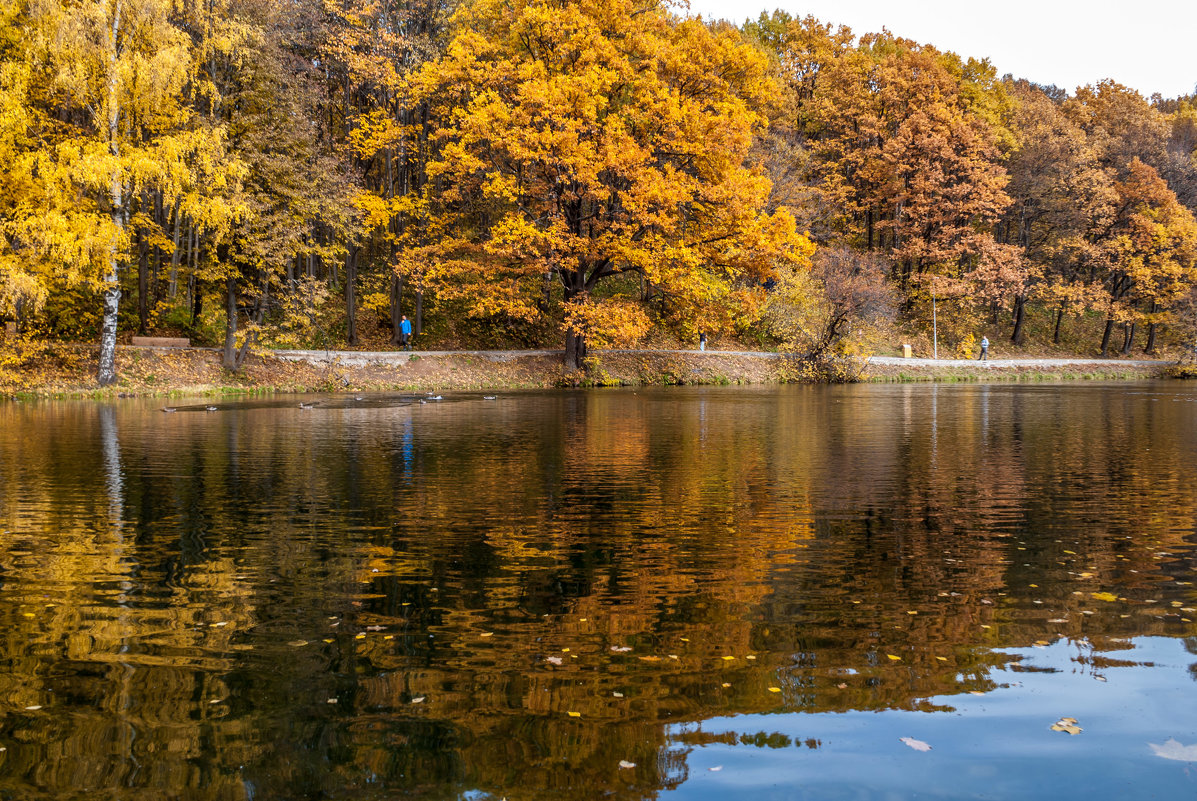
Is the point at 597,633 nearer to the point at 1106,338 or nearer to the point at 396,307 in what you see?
the point at 396,307

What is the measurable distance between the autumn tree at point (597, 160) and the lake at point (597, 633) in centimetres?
2547

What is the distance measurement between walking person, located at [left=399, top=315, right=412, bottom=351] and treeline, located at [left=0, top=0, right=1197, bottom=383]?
136cm

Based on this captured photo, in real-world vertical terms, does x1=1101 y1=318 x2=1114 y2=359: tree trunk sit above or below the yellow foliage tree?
below

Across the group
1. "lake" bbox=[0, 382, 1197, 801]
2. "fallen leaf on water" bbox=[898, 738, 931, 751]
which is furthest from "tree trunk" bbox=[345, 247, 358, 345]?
"fallen leaf on water" bbox=[898, 738, 931, 751]

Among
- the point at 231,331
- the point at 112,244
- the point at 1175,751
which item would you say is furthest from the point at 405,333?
the point at 1175,751

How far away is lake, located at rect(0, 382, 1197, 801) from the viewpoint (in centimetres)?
410

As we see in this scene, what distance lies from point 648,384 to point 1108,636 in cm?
3599

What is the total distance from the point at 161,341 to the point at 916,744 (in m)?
36.3

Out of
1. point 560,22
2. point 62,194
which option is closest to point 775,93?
point 560,22

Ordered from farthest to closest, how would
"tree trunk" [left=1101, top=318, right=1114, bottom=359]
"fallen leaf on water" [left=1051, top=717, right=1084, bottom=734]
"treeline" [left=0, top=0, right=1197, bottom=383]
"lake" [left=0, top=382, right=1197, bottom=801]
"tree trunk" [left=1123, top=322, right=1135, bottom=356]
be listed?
"tree trunk" [left=1123, top=322, right=1135, bottom=356]
"tree trunk" [left=1101, top=318, right=1114, bottom=359]
"treeline" [left=0, top=0, right=1197, bottom=383]
"fallen leaf on water" [left=1051, top=717, right=1084, bottom=734]
"lake" [left=0, top=382, right=1197, bottom=801]

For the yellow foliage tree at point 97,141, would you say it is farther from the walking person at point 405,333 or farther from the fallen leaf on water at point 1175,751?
the fallen leaf on water at point 1175,751

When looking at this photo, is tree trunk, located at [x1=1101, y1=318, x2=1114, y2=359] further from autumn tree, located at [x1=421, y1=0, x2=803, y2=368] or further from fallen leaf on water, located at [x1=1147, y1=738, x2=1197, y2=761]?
fallen leaf on water, located at [x1=1147, y1=738, x2=1197, y2=761]

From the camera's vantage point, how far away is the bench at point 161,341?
→ 111 feet

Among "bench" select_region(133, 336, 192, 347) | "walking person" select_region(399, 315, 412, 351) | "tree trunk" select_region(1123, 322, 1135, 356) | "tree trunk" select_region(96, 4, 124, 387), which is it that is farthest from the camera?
"tree trunk" select_region(1123, 322, 1135, 356)
